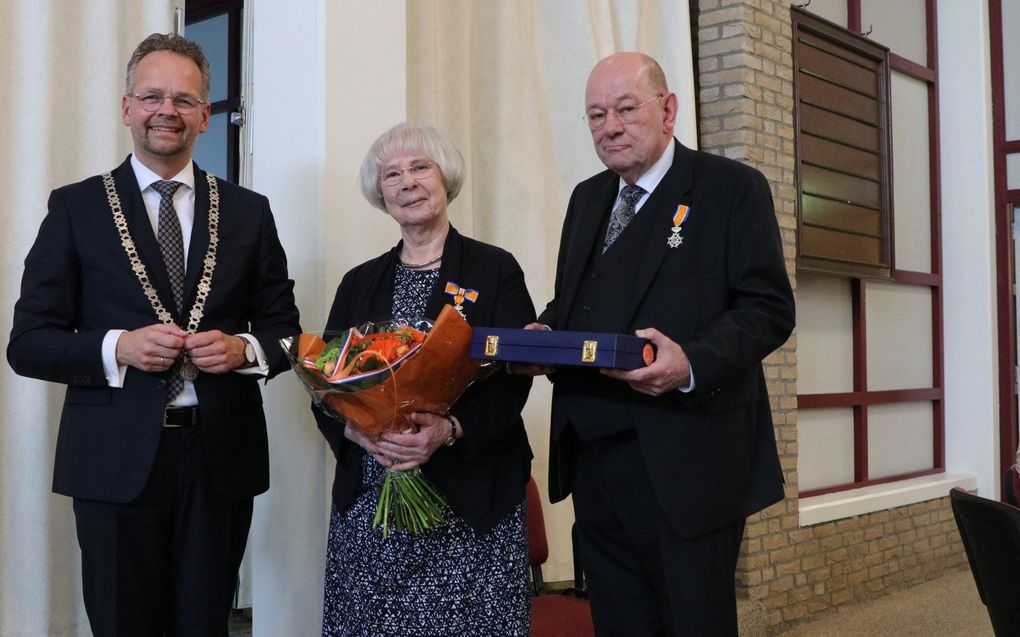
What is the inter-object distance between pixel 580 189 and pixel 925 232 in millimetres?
5708

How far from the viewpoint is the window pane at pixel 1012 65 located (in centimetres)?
771

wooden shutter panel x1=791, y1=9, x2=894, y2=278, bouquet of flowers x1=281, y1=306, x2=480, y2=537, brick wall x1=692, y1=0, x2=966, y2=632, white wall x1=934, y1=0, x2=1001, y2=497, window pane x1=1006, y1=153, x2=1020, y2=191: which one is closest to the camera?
bouquet of flowers x1=281, y1=306, x2=480, y2=537

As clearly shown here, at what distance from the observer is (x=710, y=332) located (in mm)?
2135

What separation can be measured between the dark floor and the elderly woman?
2.16 meters

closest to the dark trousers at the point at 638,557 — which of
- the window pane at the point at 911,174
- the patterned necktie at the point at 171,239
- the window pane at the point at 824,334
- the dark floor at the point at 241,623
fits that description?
the patterned necktie at the point at 171,239

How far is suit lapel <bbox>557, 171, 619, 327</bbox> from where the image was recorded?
2400 millimetres

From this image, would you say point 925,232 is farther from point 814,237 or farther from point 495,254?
point 495,254

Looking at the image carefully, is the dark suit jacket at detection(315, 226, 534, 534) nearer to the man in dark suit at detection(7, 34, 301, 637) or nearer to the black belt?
the man in dark suit at detection(7, 34, 301, 637)

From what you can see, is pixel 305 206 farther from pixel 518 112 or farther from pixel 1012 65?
pixel 1012 65

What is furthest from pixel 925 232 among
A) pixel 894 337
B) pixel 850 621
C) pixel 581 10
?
pixel 581 10

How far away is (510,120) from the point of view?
4.44 m

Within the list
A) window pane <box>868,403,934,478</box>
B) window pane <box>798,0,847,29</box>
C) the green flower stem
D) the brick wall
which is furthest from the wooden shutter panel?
the green flower stem

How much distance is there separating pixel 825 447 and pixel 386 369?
4991mm

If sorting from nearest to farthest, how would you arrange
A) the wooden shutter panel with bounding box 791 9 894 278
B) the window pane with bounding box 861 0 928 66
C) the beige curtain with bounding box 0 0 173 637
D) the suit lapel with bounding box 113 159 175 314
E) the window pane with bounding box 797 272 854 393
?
the suit lapel with bounding box 113 159 175 314 < the beige curtain with bounding box 0 0 173 637 < the wooden shutter panel with bounding box 791 9 894 278 < the window pane with bounding box 797 272 854 393 < the window pane with bounding box 861 0 928 66
